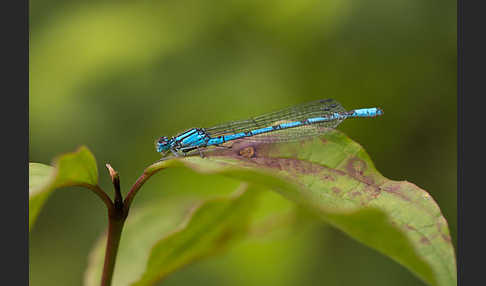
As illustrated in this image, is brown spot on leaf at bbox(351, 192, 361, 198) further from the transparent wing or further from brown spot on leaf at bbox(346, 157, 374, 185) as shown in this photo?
the transparent wing

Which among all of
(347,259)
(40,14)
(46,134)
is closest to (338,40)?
(347,259)

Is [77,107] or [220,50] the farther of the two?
[220,50]

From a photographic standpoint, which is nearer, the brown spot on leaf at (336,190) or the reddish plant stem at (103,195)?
the reddish plant stem at (103,195)

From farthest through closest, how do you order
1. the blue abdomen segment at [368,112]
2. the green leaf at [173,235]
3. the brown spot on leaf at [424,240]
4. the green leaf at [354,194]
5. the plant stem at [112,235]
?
the blue abdomen segment at [368,112] → the green leaf at [173,235] → the plant stem at [112,235] → the brown spot on leaf at [424,240] → the green leaf at [354,194]

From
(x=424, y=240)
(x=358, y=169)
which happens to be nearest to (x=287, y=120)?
(x=358, y=169)

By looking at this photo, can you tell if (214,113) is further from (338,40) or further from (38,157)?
(38,157)

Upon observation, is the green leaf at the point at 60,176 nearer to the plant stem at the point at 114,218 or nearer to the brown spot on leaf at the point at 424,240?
the plant stem at the point at 114,218

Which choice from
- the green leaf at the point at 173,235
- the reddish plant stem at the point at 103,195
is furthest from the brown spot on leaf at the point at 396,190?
A: the reddish plant stem at the point at 103,195

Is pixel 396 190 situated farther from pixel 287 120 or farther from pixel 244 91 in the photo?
pixel 244 91

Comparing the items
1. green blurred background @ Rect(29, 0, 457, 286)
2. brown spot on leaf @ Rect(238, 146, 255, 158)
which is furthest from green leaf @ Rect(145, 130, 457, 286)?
green blurred background @ Rect(29, 0, 457, 286)
